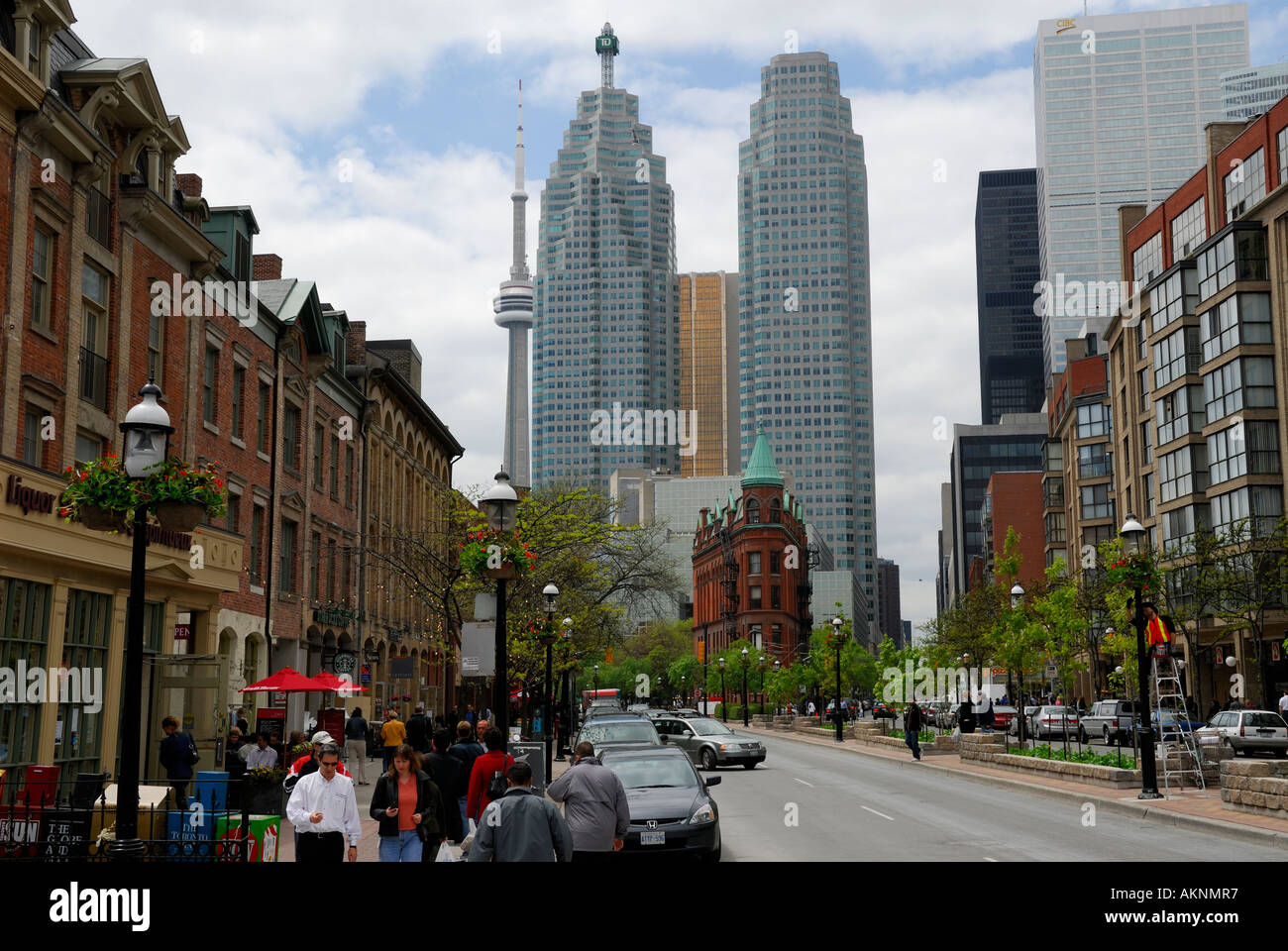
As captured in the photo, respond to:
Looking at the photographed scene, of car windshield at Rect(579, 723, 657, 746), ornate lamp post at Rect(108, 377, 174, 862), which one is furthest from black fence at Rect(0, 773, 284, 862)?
car windshield at Rect(579, 723, 657, 746)

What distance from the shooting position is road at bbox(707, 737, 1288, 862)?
52.4 ft

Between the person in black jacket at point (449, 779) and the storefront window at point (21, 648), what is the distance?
33.7 feet

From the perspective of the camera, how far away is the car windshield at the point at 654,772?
53.8 feet

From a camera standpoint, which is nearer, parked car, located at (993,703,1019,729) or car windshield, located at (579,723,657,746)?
car windshield, located at (579,723,657,746)

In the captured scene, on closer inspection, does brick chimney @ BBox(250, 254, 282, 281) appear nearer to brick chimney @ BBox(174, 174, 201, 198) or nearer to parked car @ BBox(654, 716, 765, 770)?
brick chimney @ BBox(174, 174, 201, 198)

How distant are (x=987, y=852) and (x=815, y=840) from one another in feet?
9.17

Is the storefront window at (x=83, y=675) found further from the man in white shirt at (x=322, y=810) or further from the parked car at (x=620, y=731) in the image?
the man in white shirt at (x=322, y=810)

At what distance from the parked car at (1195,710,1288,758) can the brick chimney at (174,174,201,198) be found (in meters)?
32.8

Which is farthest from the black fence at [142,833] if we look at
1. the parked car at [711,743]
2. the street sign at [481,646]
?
the parked car at [711,743]

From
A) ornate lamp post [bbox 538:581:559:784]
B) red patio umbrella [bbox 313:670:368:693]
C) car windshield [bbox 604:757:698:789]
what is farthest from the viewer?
ornate lamp post [bbox 538:581:559:784]

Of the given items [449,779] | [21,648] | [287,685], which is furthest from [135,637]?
[287,685]
